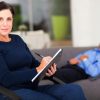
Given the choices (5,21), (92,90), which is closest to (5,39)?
(5,21)

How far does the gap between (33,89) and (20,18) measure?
674cm

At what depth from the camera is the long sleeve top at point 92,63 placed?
11.6ft

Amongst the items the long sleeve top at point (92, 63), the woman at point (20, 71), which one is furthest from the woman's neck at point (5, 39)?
the long sleeve top at point (92, 63)

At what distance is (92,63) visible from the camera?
3646 mm

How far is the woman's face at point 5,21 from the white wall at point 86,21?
384 centimetres

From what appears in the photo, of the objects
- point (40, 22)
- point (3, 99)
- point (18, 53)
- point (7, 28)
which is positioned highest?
point (7, 28)

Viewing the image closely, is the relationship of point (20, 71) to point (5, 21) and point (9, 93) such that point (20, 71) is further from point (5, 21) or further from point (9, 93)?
point (5, 21)

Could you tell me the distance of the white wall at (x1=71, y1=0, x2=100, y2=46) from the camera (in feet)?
20.7

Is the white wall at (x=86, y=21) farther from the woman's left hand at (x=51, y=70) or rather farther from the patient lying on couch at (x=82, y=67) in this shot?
the woman's left hand at (x=51, y=70)

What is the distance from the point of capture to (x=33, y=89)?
8.59ft

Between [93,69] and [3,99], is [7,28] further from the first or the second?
[93,69]

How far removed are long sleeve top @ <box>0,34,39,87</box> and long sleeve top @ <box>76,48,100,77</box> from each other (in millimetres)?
1020

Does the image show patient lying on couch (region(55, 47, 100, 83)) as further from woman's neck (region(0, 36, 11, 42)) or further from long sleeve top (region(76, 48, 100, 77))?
woman's neck (region(0, 36, 11, 42))

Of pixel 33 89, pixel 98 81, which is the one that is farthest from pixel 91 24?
pixel 33 89
